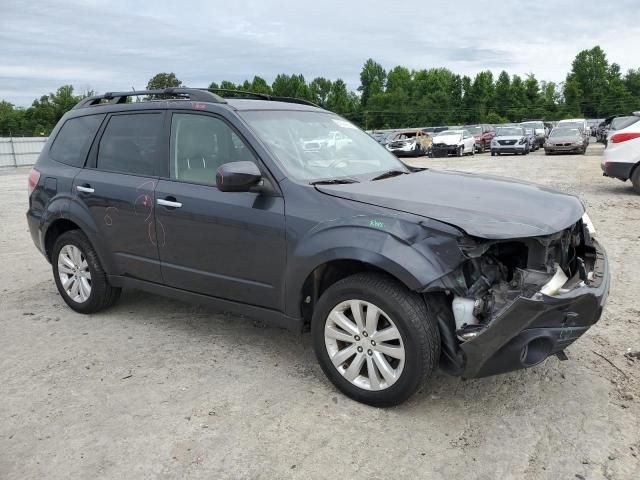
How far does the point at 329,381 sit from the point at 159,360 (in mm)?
1294

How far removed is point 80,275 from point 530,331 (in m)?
3.83

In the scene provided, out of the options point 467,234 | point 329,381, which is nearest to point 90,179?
point 329,381

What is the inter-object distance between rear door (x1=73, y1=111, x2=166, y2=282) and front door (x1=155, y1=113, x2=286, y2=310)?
14cm

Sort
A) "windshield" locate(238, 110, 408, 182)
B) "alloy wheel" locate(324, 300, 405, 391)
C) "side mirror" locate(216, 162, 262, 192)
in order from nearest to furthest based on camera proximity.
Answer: "alloy wheel" locate(324, 300, 405, 391)
"side mirror" locate(216, 162, 262, 192)
"windshield" locate(238, 110, 408, 182)

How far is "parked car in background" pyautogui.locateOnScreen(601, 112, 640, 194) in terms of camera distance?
36.8 ft

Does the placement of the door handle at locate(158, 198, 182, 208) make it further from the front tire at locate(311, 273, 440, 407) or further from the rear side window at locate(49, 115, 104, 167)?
the front tire at locate(311, 273, 440, 407)

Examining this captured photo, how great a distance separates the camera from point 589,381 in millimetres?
3576

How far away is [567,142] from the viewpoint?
26.5 m

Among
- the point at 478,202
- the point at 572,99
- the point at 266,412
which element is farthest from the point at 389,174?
the point at 572,99

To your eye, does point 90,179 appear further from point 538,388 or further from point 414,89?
point 414,89

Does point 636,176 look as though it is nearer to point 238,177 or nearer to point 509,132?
point 238,177

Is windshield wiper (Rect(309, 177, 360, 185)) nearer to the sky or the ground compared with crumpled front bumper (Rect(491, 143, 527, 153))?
nearer to the sky

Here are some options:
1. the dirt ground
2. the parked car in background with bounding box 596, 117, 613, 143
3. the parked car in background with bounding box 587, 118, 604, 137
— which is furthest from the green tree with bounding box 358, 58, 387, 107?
the dirt ground

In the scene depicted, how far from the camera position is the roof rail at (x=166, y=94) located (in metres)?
4.25
